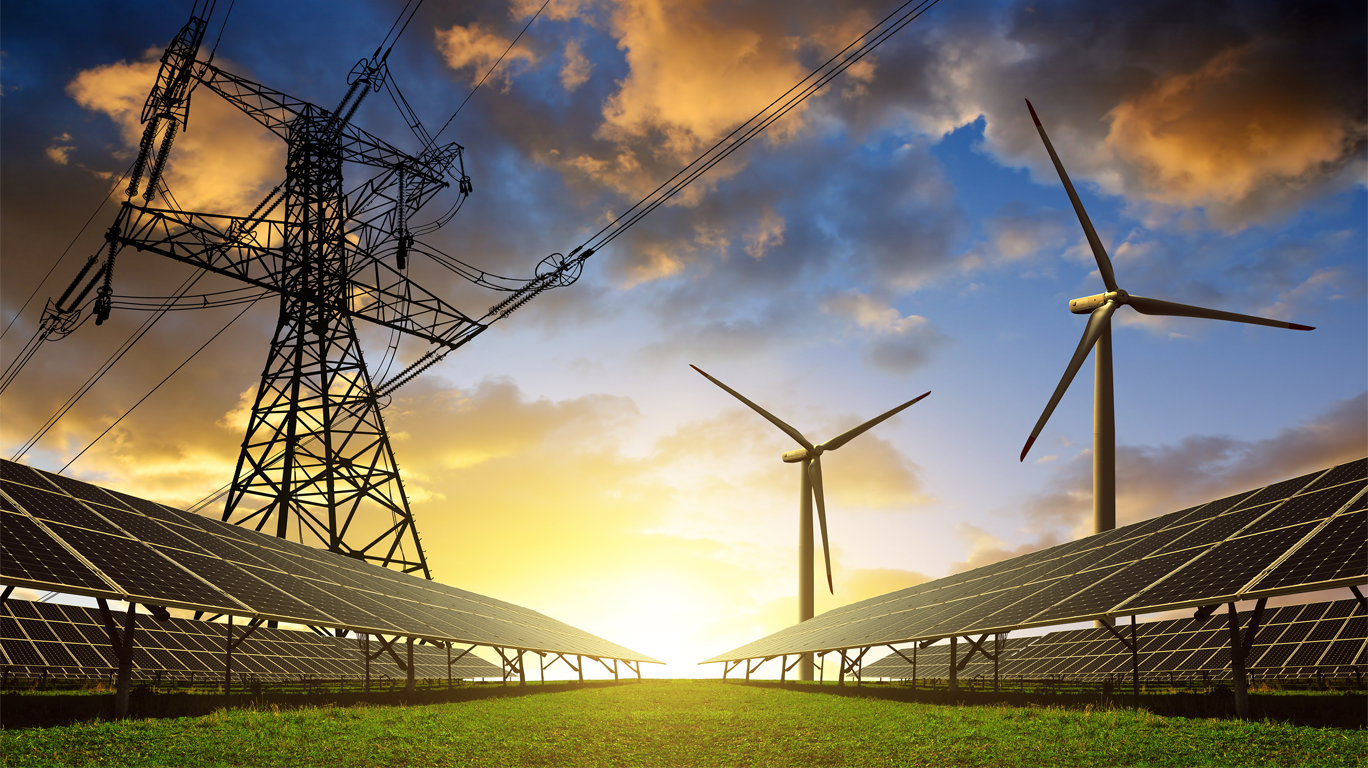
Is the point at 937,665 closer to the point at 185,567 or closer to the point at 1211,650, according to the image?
the point at 1211,650

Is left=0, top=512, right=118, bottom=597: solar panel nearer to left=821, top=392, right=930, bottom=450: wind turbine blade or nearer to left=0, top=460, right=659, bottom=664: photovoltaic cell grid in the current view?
left=0, top=460, right=659, bottom=664: photovoltaic cell grid

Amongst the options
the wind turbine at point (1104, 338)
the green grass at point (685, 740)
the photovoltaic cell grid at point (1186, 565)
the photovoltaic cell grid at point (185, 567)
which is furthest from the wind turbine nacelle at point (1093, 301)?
the photovoltaic cell grid at point (185, 567)

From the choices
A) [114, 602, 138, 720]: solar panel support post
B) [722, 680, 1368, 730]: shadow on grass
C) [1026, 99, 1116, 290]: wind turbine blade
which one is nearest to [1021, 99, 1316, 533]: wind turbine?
[1026, 99, 1116, 290]: wind turbine blade

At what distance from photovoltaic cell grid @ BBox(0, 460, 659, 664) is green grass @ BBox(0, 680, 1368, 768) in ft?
11.6

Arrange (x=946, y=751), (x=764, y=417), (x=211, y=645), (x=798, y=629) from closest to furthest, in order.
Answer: (x=946, y=751)
(x=211, y=645)
(x=798, y=629)
(x=764, y=417)

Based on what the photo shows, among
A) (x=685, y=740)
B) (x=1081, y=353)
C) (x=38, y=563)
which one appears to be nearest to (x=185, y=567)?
(x=38, y=563)

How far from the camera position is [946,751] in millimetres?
21328

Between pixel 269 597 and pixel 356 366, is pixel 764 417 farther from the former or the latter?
pixel 269 597

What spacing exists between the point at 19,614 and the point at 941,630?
45530 mm

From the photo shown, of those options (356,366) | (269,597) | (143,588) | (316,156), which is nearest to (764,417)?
(356,366)

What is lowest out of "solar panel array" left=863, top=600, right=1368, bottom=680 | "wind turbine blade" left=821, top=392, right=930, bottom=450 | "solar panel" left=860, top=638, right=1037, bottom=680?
"solar panel" left=860, top=638, right=1037, bottom=680

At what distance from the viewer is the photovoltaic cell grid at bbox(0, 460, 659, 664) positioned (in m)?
21.8

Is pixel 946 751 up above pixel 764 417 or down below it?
below

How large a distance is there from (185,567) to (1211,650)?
51429 millimetres
